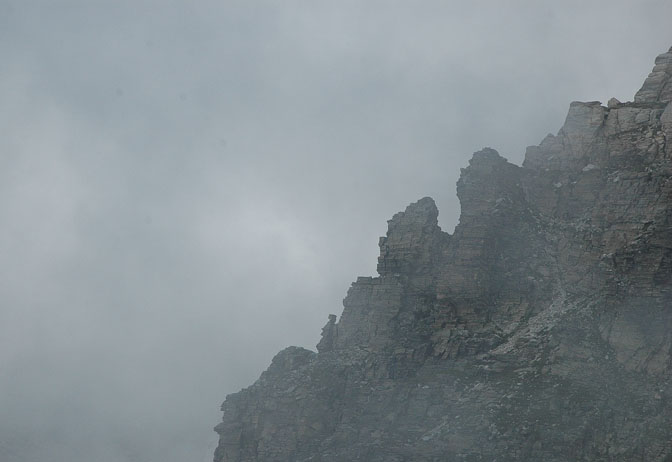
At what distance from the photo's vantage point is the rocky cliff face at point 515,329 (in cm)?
9206

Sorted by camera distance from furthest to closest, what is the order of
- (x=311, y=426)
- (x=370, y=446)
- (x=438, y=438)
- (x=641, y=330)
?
(x=311, y=426), (x=370, y=446), (x=438, y=438), (x=641, y=330)

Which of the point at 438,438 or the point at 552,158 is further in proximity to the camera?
the point at 552,158

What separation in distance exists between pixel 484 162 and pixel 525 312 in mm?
23290

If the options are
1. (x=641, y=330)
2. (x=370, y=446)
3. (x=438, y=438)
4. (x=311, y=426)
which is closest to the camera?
(x=641, y=330)

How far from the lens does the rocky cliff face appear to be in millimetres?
92062

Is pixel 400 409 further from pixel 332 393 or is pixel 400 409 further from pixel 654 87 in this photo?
pixel 654 87

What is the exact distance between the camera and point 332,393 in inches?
4481

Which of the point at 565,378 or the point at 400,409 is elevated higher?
the point at 400,409

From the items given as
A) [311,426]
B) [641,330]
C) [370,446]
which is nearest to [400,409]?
[370,446]

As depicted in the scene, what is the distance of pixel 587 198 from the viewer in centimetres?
10506

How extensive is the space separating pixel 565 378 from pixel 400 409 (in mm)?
23778

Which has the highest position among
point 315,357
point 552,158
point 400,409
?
point 552,158

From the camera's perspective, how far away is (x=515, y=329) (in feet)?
341

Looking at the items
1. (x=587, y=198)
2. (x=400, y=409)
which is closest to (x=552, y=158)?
(x=587, y=198)
